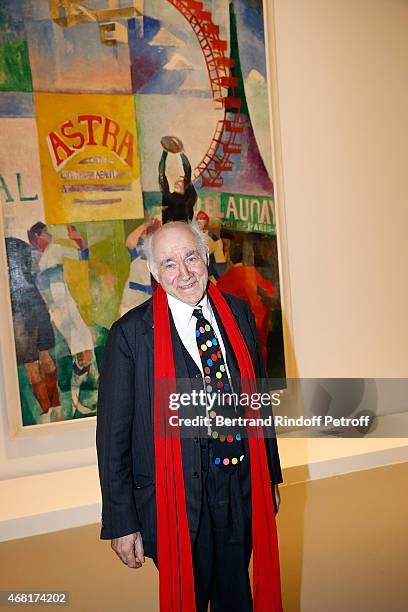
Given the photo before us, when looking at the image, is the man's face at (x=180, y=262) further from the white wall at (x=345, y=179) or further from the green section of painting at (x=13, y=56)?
the white wall at (x=345, y=179)

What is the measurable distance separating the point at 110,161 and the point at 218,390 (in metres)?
2.28

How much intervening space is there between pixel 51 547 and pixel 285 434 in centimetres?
184

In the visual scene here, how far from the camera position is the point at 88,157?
4.07 meters

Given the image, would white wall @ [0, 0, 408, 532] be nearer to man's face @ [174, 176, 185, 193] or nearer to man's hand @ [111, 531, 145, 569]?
man's face @ [174, 176, 185, 193]

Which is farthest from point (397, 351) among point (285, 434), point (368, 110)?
point (368, 110)

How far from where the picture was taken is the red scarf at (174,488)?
2.14m

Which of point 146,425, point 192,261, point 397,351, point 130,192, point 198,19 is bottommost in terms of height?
point 397,351

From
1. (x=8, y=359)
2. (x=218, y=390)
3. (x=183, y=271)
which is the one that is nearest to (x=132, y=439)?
(x=218, y=390)

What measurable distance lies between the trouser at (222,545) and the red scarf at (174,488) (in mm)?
53

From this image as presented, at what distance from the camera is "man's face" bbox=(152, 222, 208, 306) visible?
7.20 ft

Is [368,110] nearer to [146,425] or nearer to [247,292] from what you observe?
[247,292]

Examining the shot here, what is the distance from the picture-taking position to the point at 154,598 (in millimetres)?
3080

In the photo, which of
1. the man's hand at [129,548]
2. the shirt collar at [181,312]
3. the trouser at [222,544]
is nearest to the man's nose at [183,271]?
the shirt collar at [181,312]

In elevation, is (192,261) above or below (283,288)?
above
